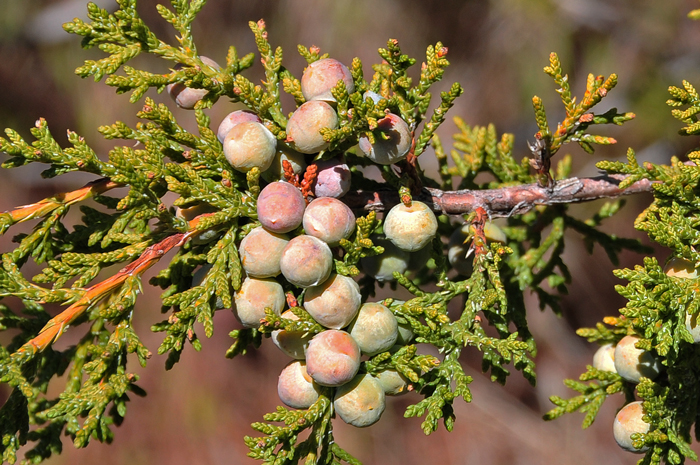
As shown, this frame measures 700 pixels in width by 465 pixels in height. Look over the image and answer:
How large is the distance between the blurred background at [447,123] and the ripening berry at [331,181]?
2959 mm

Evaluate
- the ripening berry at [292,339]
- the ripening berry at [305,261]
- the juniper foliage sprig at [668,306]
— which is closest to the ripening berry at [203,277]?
the ripening berry at [292,339]

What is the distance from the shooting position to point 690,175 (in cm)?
137

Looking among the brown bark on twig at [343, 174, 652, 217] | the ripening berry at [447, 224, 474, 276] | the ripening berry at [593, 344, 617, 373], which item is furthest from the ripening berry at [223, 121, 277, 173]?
the ripening berry at [593, 344, 617, 373]

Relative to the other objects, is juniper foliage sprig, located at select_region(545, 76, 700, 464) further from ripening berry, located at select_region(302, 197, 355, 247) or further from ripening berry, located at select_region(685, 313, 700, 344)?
ripening berry, located at select_region(302, 197, 355, 247)

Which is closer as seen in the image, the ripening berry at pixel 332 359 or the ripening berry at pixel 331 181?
the ripening berry at pixel 332 359

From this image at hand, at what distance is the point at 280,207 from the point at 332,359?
1.29 feet

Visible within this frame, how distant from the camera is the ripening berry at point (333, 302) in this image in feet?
3.89

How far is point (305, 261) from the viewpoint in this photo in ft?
3.68

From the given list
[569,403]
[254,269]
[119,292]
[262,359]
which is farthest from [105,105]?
[569,403]

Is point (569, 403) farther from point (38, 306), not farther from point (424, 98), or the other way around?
point (38, 306)

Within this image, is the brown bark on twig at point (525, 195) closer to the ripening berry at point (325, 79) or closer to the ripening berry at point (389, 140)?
the ripening berry at point (389, 140)

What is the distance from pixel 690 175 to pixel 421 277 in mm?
1033

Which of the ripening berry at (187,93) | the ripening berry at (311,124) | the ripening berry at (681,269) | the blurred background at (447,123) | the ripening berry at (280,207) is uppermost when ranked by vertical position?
the ripening berry at (311,124)

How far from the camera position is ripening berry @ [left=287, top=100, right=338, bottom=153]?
122cm
